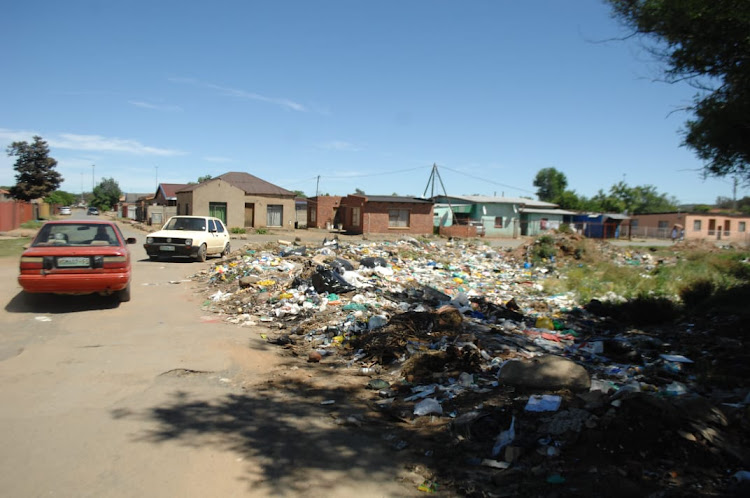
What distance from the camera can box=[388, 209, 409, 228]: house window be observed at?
38.9 m

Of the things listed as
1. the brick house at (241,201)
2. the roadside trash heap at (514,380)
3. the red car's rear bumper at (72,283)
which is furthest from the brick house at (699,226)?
the red car's rear bumper at (72,283)

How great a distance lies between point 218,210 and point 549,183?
7164 cm

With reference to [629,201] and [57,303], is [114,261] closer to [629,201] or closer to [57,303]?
[57,303]

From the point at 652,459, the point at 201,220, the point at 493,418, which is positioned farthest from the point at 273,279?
the point at 652,459

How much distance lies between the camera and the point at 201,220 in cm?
1581

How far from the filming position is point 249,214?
125ft

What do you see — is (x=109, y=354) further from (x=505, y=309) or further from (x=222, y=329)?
(x=505, y=309)

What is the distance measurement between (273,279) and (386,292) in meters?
2.72

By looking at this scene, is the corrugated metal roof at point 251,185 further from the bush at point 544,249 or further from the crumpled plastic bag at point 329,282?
the crumpled plastic bag at point 329,282

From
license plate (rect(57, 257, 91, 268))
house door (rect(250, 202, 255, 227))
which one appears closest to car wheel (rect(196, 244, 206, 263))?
license plate (rect(57, 257, 91, 268))

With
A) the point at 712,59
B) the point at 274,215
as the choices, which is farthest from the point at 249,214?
the point at 712,59

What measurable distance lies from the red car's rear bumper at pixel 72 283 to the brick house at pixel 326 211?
3537 centimetres

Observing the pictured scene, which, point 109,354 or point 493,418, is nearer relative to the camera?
point 493,418

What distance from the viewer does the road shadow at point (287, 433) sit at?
3129mm
